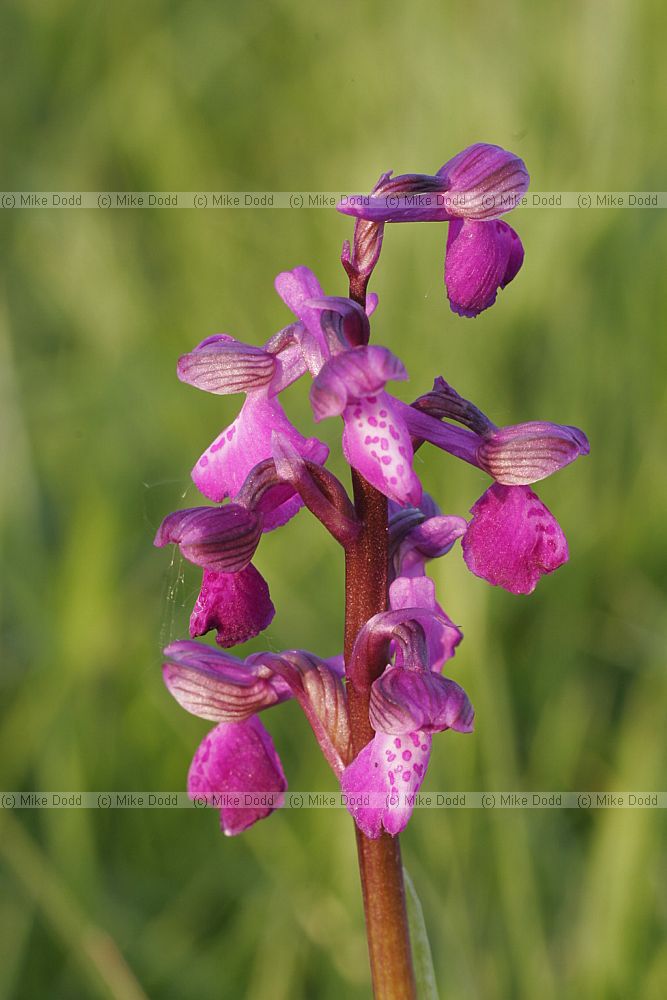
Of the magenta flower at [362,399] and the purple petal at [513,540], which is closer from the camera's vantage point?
the magenta flower at [362,399]

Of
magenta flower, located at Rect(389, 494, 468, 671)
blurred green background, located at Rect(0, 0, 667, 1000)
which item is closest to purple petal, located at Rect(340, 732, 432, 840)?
magenta flower, located at Rect(389, 494, 468, 671)

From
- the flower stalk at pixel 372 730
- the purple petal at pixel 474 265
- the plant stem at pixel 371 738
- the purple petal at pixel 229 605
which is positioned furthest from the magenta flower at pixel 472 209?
the purple petal at pixel 229 605

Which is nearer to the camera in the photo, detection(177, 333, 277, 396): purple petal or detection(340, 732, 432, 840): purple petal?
detection(340, 732, 432, 840): purple petal

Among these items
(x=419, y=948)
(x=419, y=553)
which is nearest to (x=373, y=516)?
(x=419, y=553)

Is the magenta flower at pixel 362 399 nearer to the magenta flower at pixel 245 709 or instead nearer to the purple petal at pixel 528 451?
the purple petal at pixel 528 451

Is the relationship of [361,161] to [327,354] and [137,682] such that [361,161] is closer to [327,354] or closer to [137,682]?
[137,682]

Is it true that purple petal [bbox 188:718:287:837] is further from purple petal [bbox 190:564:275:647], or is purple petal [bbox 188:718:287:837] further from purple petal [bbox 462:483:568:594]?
purple petal [bbox 462:483:568:594]
